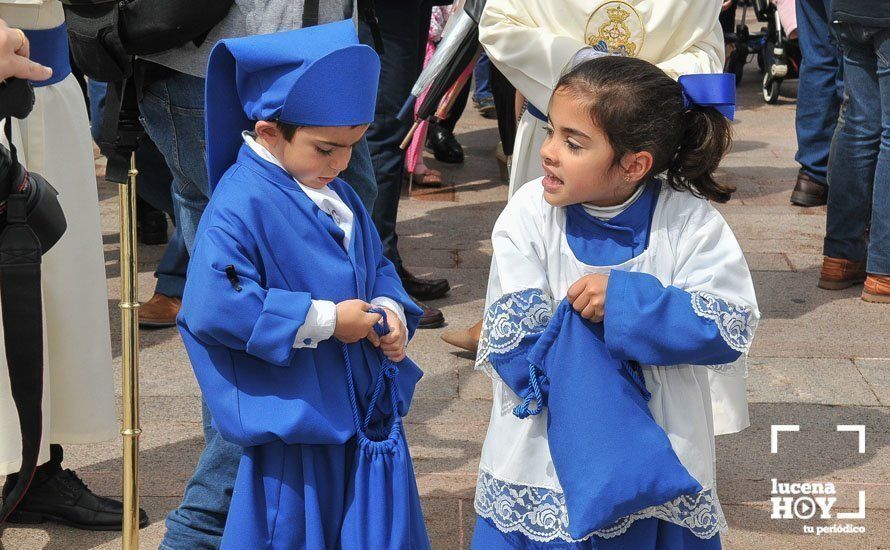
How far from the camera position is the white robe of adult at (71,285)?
3438 mm

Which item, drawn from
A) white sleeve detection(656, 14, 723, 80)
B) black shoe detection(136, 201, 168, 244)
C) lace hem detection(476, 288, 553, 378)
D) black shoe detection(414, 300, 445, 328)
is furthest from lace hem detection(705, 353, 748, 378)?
black shoe detection(136, 201, 168, 244)

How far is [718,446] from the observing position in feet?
13.6

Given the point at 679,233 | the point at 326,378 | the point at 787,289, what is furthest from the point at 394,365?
the point at 787,289

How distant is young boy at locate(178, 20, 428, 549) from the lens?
8.14 feet

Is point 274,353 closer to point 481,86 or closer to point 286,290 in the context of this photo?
point 286,290

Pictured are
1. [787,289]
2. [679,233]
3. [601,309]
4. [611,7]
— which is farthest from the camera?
[787,289]

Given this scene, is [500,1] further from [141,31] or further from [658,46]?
[141,31]

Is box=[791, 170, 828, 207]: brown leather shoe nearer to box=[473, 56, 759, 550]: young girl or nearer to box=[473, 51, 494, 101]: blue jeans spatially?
box=[473, 51, 494, 101]: blue jeans

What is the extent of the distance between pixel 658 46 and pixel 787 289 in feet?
7.58

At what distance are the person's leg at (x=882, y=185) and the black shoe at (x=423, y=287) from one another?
196 cm

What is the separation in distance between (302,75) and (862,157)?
3.90 metres

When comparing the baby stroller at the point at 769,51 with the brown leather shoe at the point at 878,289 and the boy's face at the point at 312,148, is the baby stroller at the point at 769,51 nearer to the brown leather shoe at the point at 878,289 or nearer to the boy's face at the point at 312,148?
the brown leather shoe at the point at 878,289

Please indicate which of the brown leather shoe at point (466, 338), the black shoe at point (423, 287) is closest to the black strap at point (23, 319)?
the brown leather shoe at point (466, 338)

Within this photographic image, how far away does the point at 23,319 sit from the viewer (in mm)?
2656
